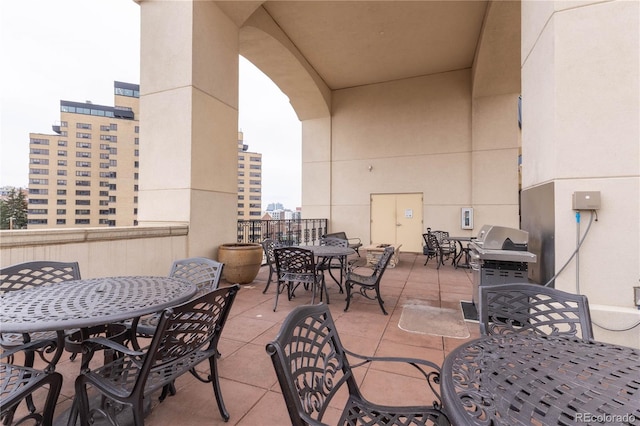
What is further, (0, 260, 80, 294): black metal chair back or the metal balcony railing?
the metal balcony railing

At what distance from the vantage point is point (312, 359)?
1390 mm

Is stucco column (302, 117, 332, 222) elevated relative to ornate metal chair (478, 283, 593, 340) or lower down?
elevated

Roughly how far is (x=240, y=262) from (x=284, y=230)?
3501 mm

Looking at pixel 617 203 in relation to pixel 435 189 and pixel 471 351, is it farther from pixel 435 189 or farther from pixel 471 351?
pixel 435 189

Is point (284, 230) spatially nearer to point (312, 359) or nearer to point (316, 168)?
point (316, 168)

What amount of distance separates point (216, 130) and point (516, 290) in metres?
4.93

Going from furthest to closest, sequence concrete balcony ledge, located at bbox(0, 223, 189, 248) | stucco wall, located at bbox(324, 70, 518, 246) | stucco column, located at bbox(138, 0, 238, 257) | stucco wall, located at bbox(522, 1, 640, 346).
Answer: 1. stucco wall, located at bbox(324, 70, 518, 246)
2. stucco column, located at bbox(138, 0, 238, 257)
3. concrete balcony ledge, located at bbox(0, 223, 189, 248)
4. stucco wall, located at bbox(522, 1, 640, 346)

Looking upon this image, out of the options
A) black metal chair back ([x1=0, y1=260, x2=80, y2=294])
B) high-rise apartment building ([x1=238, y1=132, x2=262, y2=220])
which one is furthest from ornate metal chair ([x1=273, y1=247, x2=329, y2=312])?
high-rise apartment building ([x1=238, y1=132, x2=262, y2=220])

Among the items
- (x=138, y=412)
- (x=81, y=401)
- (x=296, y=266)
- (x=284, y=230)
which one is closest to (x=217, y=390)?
(x=138, y=412)

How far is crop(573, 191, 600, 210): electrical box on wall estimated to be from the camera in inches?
84.7

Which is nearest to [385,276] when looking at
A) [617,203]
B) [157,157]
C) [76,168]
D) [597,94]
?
[617,203]

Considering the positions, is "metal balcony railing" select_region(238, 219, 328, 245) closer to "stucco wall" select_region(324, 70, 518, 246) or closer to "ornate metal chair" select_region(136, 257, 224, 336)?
"stucco wall" select_region(324, 70, 518, 246)

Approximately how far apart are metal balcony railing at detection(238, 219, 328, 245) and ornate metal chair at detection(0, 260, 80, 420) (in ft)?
12.4

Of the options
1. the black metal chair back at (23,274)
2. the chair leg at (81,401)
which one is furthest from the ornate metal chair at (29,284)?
the chair leg at (81,401)
